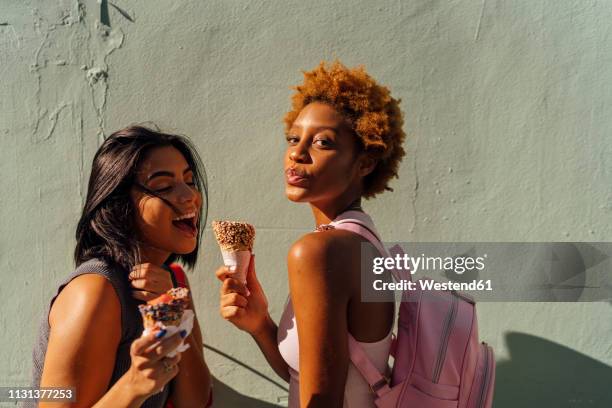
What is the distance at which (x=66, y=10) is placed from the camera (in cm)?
304

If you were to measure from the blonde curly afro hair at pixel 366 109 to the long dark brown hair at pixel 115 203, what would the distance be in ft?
2.19

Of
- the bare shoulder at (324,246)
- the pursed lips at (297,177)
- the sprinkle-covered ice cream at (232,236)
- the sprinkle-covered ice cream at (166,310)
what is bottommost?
the sprinkle-covered ice cream at (166,310)

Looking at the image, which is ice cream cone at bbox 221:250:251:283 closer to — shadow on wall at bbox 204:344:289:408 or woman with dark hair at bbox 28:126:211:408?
woman with dark hair at bbox 28:126:211:408

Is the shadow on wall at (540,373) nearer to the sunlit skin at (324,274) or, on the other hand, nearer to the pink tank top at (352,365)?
the pink tank top at (352,365)

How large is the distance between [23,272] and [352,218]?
1821mm

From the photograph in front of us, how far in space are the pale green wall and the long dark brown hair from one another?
79cm

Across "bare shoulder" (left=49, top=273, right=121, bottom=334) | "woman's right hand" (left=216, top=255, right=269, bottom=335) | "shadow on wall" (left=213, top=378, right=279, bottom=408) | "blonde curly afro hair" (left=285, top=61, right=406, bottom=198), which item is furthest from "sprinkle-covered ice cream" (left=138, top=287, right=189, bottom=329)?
"shadow on wall" (left=213, top=378, right=279, bottom=408)

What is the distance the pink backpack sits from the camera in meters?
2.16

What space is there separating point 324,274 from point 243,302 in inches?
19.9

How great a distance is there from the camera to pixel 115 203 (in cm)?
222

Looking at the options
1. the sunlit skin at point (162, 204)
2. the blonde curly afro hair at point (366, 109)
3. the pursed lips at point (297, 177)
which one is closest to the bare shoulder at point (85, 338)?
the sunlit skin at point (162, 204)

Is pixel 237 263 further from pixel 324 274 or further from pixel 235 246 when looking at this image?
pixel 324 274

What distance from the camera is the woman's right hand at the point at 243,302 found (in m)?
2.38

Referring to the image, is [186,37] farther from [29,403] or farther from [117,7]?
[29,403]
